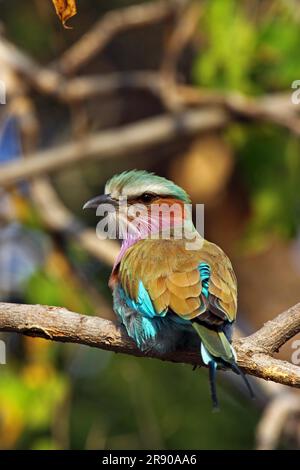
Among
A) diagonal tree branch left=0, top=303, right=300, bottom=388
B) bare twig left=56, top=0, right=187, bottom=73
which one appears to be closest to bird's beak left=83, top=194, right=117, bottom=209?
diagonal tree branch left=0, top=303, right=300, bottom=388

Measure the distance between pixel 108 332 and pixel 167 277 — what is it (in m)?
0.27

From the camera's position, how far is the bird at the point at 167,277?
9.63 feet

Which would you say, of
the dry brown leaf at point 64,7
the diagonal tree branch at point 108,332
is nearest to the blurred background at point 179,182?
the diagonal tree branch at point 108,332

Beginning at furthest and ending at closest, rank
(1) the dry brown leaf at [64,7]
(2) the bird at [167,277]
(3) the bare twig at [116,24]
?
(3) the bare twig at [116,24] → (2) the bird at [167,277] → (1) the dry brown leaf at [64,7]

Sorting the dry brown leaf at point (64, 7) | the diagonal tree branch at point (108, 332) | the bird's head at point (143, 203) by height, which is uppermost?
the bird's head at point (143, 203)

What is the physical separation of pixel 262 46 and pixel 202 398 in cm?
250

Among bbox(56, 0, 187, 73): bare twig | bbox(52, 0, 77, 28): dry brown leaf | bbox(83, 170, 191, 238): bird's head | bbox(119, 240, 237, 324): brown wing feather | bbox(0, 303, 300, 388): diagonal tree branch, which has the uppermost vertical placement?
bbox(56, 0, 187, 73): bare twig

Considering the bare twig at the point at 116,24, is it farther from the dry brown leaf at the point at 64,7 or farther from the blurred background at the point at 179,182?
the dry brown leaf at the point at 64,7

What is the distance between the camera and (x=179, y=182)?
7082 millimetres

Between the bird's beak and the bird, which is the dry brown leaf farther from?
the bird's beak

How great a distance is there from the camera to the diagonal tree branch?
2945mm

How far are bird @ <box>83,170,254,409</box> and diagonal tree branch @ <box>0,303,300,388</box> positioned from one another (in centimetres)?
5

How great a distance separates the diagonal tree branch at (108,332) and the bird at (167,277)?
5 centimetres

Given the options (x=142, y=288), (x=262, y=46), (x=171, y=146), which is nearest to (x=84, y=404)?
(x=171, y=146)
